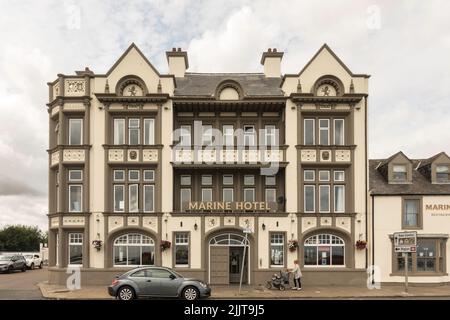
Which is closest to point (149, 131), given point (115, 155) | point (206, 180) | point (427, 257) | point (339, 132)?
point (115, 155)

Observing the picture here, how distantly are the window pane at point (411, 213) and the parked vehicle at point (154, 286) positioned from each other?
14822 mm

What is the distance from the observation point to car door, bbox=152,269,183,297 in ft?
64.6

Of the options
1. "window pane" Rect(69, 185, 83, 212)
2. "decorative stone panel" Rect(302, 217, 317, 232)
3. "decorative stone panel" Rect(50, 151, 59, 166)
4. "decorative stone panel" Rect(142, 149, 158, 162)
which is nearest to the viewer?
"decorative stone panel" Rect(302, 217, 317, 232)

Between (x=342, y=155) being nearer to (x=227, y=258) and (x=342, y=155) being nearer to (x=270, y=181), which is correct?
(x=270, y=181)

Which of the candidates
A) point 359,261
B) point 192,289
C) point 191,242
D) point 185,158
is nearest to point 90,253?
point 191,242

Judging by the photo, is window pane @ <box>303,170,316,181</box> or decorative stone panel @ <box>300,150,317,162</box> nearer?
decorative stone panel @ <box>300,150,317,162</box>

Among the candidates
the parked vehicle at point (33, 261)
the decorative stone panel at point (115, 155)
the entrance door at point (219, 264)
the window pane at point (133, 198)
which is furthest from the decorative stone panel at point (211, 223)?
the parked vehicle at point (33, 261)

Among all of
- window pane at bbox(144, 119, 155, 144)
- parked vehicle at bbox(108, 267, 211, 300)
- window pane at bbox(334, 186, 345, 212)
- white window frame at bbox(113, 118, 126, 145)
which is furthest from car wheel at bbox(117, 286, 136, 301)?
window pane at bbox(334, 186, 345, 212)

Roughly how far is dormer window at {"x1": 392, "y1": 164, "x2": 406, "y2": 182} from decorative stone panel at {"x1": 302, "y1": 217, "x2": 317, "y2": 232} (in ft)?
19.3

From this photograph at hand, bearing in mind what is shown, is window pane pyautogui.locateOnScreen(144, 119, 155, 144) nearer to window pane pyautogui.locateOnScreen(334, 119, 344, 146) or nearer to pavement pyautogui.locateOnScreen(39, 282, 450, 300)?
pavement pyautogui.locateOnScreen(39, 282, 450, 300)

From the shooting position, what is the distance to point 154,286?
776 inches

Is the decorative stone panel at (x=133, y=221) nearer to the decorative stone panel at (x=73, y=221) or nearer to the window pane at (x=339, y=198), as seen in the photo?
the decorative stone panel at (x=73, y=221)
